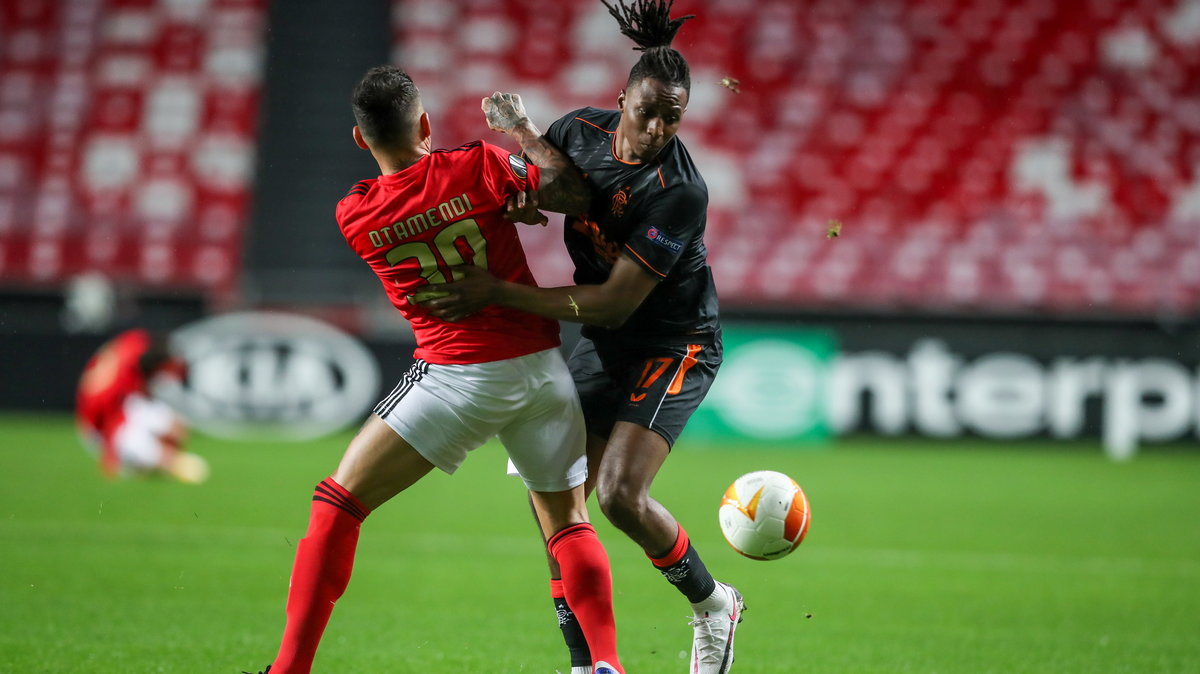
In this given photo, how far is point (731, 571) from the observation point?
6.59 m

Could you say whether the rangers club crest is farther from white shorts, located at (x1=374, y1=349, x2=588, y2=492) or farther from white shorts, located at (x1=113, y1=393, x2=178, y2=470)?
white shorts, located at (x1=113, y1=393, x2=178, y2=470)

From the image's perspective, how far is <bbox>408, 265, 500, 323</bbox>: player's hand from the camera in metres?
3.52

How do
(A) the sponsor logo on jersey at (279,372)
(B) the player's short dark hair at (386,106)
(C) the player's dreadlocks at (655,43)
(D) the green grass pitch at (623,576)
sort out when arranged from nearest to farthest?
(B) the player's short dark hair at (386,106) < (C) the player's dreadlocks at (655,43) < (D) the green grass pitch at (623,576) < (A) the sponsor logo on jersey at (279,372)

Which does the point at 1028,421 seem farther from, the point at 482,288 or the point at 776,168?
the point at 482,288

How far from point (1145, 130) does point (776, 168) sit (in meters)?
4.75

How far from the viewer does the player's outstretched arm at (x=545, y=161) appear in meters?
3.63

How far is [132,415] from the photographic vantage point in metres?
9.49

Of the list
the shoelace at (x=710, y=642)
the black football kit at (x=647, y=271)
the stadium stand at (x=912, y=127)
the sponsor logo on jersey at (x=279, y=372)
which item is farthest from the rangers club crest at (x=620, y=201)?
the stadium stand at (x=912, y=127)

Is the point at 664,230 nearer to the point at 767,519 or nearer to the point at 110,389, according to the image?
the point at 767,519

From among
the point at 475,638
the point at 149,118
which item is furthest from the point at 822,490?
the point at 149,118

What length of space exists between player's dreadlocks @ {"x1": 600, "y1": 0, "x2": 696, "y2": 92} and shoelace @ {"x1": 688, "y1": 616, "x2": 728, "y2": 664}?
174cm

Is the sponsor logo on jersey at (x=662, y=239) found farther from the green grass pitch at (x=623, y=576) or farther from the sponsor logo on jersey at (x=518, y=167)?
the green grass pitch at (x=623, y=576)

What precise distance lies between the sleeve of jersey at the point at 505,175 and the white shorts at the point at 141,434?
6805 mm

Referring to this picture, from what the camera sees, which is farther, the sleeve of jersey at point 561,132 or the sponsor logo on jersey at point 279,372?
the sponsor logo on jersey at point 279,372
